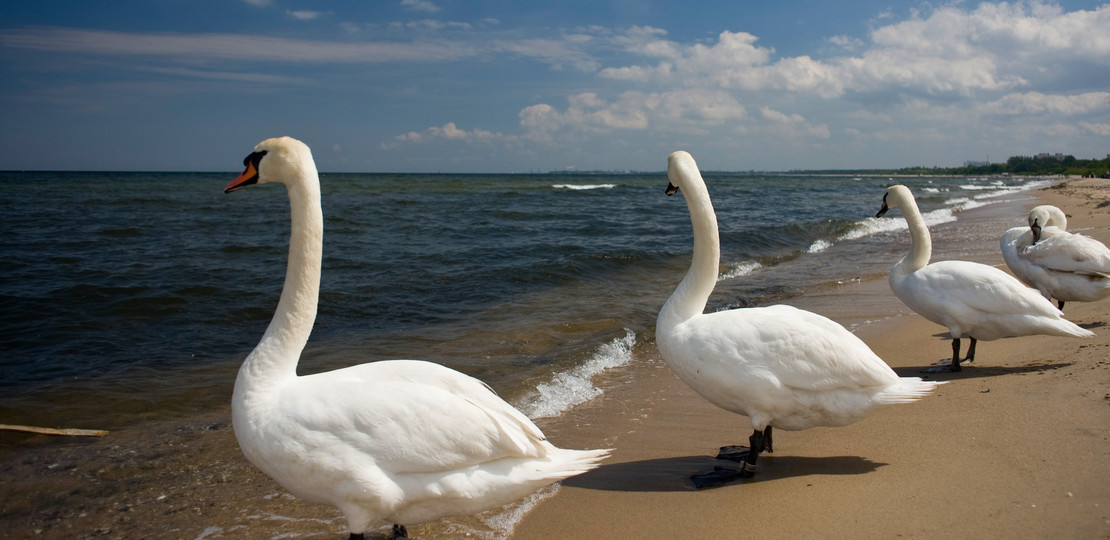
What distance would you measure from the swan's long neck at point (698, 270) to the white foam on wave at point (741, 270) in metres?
7.76

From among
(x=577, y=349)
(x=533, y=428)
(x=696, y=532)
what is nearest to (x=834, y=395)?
(x=696, y=532)

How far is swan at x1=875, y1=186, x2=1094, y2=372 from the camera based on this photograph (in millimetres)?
5531

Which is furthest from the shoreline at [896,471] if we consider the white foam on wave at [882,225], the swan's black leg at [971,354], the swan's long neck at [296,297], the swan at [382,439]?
the white foam on wave at [882,225]

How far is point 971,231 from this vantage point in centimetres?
1861

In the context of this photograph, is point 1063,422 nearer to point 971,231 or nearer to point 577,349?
point 577,349

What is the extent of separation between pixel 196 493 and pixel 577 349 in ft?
13.1

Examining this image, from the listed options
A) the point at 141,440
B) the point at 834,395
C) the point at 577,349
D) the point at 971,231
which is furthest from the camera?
the point at 971,231

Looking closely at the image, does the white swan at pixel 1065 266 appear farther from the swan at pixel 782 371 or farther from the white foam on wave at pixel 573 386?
the white foam on wave at pixel 573 386

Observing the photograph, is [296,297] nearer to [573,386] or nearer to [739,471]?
[739,471]

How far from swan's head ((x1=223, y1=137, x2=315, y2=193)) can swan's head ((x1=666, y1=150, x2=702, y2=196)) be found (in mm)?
2320

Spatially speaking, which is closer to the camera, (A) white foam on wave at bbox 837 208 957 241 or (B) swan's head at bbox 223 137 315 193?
(B) swan's head at bbox 223 137 315 193

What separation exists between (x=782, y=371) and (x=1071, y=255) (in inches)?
187

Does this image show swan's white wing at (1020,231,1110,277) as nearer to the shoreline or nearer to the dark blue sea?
the shoreline

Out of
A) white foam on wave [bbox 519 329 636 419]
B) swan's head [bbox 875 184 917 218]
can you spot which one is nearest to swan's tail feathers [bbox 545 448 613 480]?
white foam on wave [bbox 519 329 636 419]
